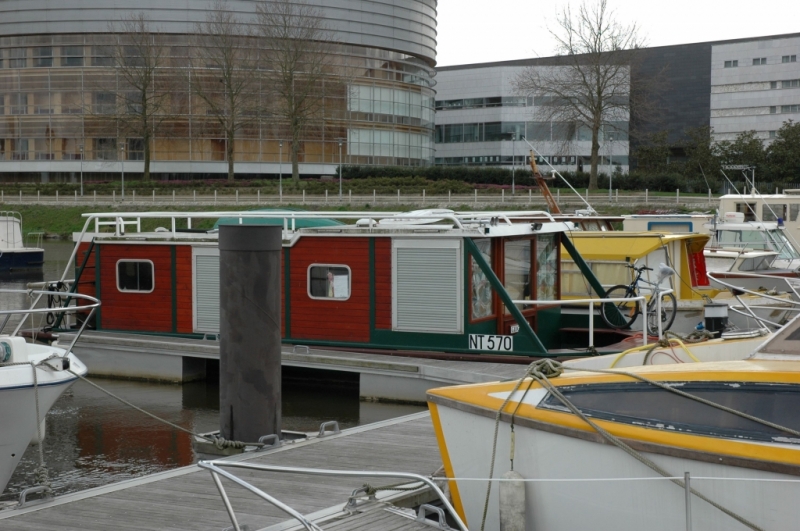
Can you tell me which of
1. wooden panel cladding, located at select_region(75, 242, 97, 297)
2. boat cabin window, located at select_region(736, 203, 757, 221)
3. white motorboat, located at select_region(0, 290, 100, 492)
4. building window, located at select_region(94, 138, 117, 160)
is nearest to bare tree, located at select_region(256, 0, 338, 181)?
building window, located at select_region(94, 138, 117, 160)

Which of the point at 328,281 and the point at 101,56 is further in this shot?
the point at 101,56

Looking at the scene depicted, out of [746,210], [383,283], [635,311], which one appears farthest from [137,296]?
[746,210]

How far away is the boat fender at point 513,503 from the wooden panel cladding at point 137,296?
10.9m

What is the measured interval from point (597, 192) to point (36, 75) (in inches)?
1839

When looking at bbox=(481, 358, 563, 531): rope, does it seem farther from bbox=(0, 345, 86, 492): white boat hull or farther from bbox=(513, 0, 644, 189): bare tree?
bbox=(513, 0, 644, 189): bare tree

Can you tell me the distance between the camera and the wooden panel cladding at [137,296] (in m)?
17.0

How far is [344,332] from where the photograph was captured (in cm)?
1548

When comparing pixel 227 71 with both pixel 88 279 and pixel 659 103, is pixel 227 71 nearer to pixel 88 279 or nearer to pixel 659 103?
pixel 659 103

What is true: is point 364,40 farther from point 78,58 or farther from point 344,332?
point 344,332

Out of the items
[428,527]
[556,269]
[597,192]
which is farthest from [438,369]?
[597,192]

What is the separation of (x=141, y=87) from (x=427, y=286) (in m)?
55.8

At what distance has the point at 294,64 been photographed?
61.6m

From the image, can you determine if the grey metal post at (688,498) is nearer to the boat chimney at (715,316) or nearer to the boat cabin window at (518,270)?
the boat chimney at (715,316)

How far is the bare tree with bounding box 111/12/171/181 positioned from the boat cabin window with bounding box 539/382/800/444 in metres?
62.5
